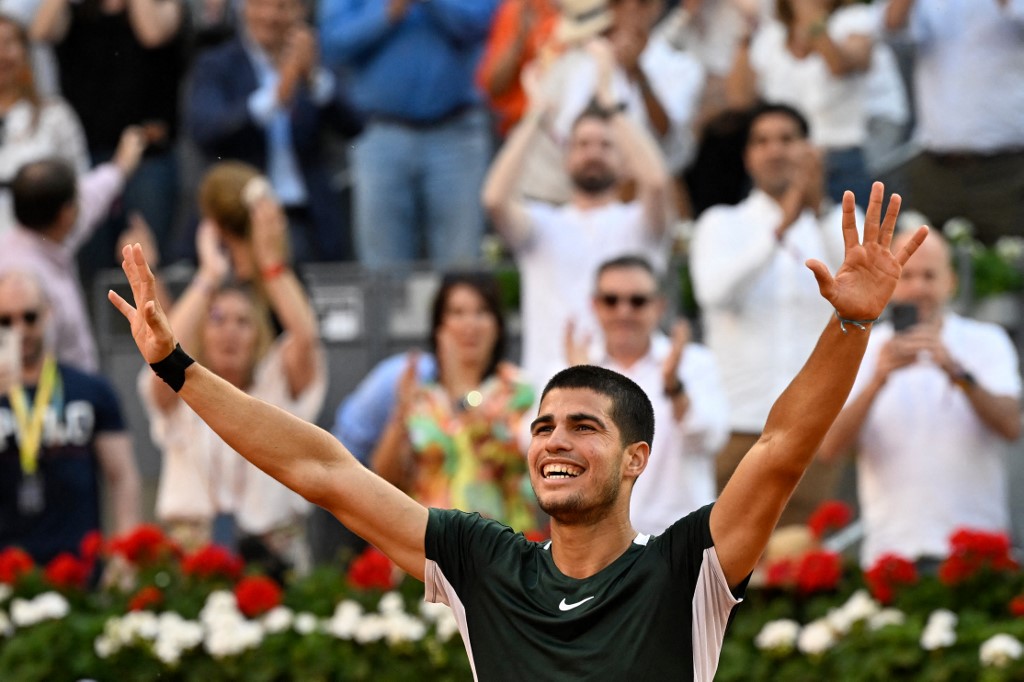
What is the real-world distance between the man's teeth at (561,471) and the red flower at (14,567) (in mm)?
4317

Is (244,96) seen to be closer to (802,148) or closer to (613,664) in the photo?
(802,148)

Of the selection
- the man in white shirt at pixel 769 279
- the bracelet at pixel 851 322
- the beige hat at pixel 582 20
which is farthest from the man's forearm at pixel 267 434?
the beige hat at pixel 582 20

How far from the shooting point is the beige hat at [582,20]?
9.82 m

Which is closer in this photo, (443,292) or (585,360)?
(585,360)

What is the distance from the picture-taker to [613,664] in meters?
4.27

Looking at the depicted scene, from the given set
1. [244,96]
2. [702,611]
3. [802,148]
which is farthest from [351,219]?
[702,611]

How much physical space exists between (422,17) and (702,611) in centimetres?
658

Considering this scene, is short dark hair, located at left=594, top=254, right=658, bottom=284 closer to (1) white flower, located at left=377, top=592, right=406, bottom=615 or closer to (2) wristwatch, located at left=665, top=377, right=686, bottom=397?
(2) wristwatch, located at left=665, top=377, right=686, bottom=397

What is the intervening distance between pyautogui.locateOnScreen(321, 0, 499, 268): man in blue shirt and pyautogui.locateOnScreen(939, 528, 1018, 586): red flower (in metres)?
3.99

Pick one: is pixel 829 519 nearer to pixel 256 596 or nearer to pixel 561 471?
pixel 256 596

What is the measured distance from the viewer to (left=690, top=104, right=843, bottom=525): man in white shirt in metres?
8.41

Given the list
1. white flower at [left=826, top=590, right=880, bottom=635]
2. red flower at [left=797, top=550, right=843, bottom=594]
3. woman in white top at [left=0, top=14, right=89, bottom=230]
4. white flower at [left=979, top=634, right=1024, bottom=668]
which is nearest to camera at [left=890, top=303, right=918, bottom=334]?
red flower at [left=797, top=550, right=843, bottom=594]

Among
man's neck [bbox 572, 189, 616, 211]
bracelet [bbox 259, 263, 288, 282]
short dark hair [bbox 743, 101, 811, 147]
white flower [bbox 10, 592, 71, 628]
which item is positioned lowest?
white flower [bbox 10, 592, 71, 628]

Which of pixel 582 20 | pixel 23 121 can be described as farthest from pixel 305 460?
pixel 23 121
